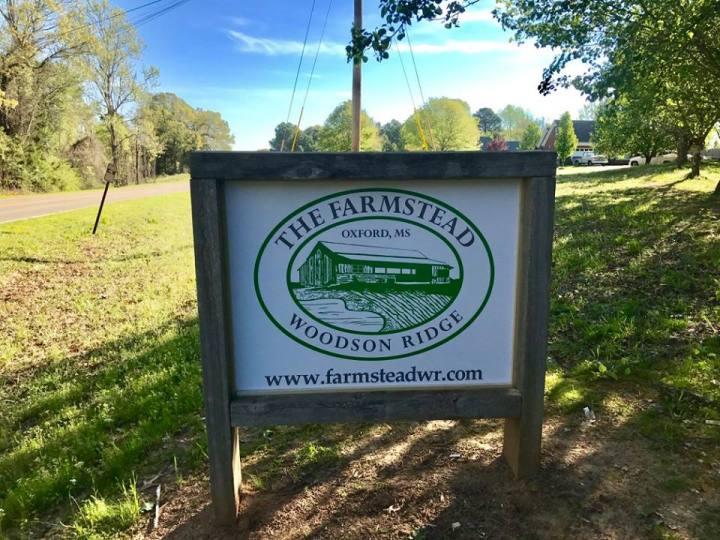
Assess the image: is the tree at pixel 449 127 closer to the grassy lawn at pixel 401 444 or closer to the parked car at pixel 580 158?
the parked car at pixel 580 158

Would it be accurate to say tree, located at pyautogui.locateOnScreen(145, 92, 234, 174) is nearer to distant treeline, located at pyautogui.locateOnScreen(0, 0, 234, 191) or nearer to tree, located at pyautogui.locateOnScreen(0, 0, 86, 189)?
distant treeline, located at pyautogui.locateOnScreen(0, 0, 234, 191)

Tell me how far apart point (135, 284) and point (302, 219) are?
6.19 m

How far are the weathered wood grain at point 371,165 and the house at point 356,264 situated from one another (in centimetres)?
31

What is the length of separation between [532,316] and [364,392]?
831 mm

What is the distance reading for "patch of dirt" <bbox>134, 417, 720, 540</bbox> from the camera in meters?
2.10

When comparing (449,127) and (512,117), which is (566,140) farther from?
(512,117)

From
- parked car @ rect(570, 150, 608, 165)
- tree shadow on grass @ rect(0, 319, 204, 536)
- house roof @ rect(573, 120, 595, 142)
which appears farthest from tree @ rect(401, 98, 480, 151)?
tree shadow on grass @ rect(0, 319, 204, 536)

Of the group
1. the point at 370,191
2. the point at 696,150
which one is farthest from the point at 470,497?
the point at 696,150

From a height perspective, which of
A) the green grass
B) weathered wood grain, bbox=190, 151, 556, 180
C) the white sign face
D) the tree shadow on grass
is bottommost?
the tree shadow on grass

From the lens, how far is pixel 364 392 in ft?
7.44

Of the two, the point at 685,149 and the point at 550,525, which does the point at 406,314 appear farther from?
the point at 685,149

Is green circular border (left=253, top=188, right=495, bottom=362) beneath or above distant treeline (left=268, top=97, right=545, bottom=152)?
beneath

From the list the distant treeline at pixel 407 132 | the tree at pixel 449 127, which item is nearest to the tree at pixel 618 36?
the distant treeline at pixel 407 132

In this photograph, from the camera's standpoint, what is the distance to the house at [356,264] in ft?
7.14
